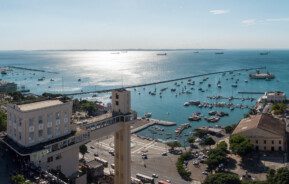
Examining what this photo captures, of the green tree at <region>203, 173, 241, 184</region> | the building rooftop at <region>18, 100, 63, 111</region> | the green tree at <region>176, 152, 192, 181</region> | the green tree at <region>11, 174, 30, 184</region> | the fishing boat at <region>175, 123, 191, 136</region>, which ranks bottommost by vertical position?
the fishing boat at <region>175, 123, 191, 136</region>

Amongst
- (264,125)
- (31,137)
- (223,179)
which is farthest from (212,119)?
(31,137)

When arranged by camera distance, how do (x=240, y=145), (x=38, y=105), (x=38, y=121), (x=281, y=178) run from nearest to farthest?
1. (x=38, y=121)
2. (x=38, y=105)
3. (x=281, y=178)
4. (x=240, y=145)

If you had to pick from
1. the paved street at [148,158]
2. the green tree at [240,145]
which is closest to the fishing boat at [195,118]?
the paved street at [148,158]

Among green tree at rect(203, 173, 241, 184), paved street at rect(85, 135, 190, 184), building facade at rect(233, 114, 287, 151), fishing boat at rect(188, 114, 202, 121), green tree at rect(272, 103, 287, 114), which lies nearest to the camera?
green tree at rect(203, 173, 241, 184)

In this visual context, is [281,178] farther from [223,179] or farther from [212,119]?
[212,119]

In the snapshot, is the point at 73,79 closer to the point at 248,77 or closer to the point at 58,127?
the point at 248,77

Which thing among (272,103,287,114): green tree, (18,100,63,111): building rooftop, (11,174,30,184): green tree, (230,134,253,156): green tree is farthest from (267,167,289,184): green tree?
(272,103,287,114): green tree

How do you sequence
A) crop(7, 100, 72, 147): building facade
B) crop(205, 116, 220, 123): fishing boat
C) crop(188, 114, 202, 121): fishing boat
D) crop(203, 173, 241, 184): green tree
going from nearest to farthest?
crop(7, 100, 72, 147): building facade < crop(203, 173, 241, 184): green tree < crop(205, 116, 220, 123): fishing boat < crop(188, 114, 202, 121): fishing boat

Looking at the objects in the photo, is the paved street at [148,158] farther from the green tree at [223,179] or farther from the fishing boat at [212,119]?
the fishing boat at [212,119]

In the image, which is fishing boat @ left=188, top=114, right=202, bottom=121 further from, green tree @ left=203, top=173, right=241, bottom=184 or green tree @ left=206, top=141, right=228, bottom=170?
green tree @ left=203, top=173, right=241, bottom=184
